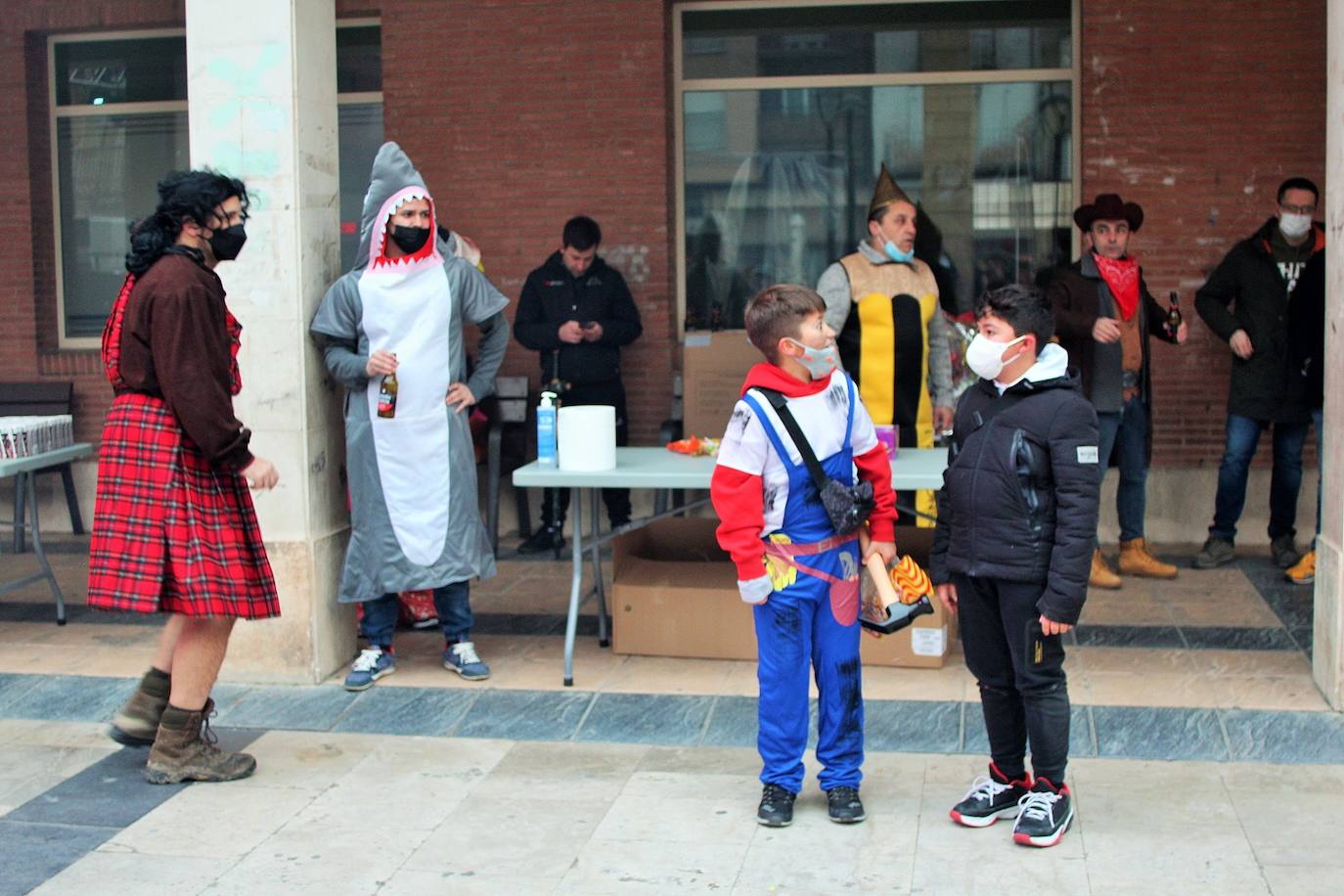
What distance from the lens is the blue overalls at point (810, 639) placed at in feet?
16.1

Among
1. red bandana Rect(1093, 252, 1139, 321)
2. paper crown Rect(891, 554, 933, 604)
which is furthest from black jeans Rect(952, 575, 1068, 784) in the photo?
red bandana Rect(1093, 252, 1139, 321)

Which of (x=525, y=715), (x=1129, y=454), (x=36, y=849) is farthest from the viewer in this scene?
(x=1129, y=454)

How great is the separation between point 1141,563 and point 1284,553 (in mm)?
807

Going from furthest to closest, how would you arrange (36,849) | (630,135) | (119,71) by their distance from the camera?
(119,71) < (630,135) < (36,849)

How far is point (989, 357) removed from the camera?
15.2ft

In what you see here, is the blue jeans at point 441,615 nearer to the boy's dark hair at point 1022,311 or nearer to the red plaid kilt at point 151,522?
the red plaid kilt at point 151,522

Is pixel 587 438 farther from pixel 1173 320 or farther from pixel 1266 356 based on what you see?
pixel 1266 356

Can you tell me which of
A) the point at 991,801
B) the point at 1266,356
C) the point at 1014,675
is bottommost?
the point at 991,801

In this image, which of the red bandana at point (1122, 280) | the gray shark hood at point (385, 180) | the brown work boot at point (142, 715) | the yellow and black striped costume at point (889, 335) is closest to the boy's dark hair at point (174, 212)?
the gray shark hood at point (385, 180)

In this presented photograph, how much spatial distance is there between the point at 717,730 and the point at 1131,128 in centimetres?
500

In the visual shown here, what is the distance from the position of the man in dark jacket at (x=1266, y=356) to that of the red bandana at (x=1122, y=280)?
0.68m

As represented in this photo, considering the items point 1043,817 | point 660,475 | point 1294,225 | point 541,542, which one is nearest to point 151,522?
point 660,475

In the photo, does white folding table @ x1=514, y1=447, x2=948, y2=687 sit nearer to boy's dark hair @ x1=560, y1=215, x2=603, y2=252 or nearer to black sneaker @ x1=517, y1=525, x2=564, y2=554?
boy's dark hair @ x1=560, y1=215, x2=603, y2=252

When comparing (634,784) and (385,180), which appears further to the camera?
(385,180)
